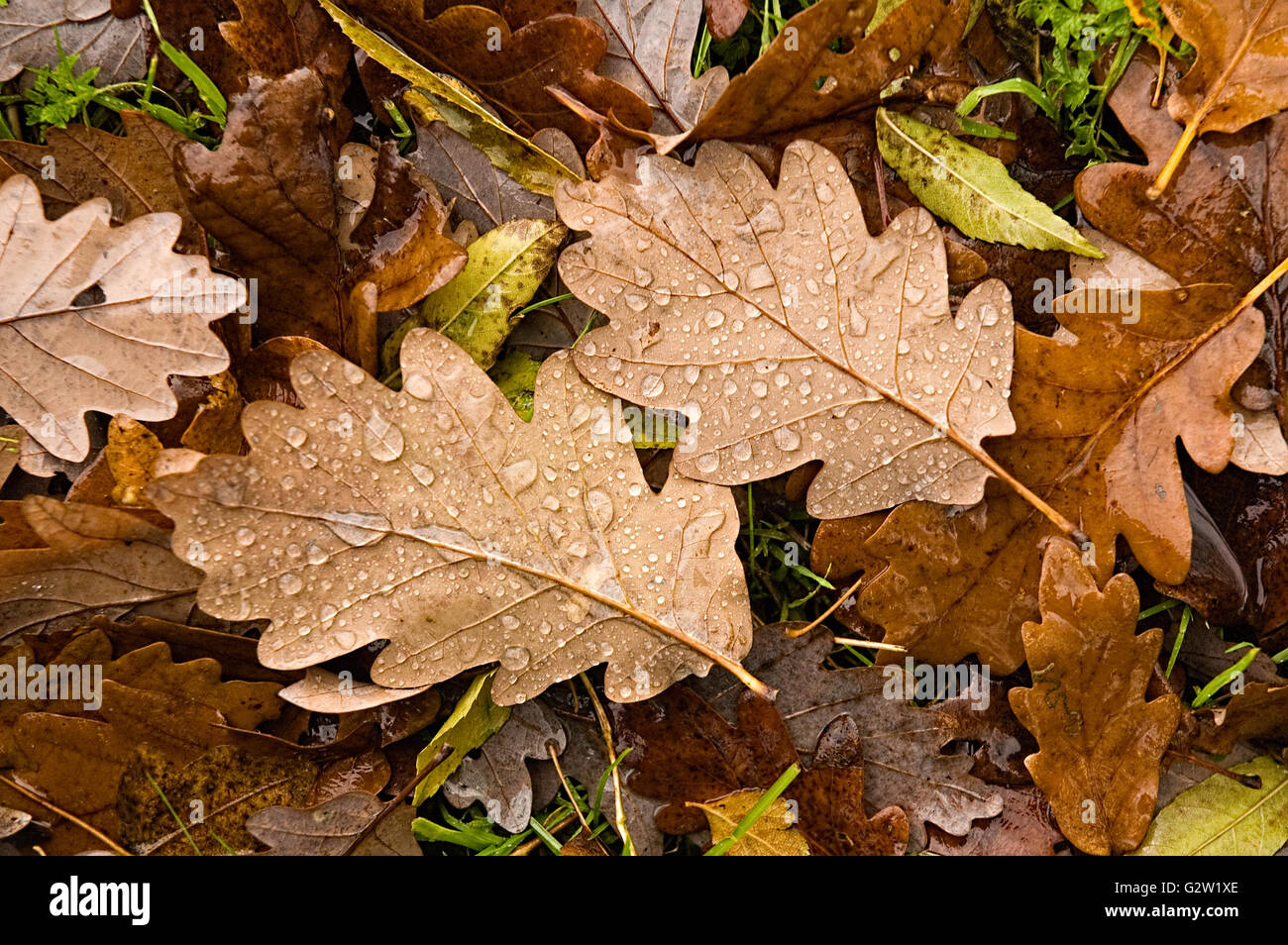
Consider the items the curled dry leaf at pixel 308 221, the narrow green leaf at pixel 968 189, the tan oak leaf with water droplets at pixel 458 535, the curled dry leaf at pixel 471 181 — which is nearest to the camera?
the tan oak leaf with water droplets at pixel 458 535

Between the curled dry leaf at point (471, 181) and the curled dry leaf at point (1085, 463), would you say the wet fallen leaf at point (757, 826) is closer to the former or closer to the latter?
the curled dry leaf at point (1085, 463)

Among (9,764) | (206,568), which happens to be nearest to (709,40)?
(206,568)

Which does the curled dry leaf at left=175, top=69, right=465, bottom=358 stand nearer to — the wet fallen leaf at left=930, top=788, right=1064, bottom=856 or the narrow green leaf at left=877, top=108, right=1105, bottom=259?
the narrow green leaf at left=877, top=108, right=1105, bottom=259

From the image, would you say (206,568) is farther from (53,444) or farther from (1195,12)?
(1195,12)

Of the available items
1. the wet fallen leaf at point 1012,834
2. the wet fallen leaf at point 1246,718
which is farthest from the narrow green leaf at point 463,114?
the wet fallen leaf at point 1246,718

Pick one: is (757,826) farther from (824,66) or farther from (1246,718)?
(824,66)

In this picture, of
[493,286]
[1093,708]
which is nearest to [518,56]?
[493,286]
